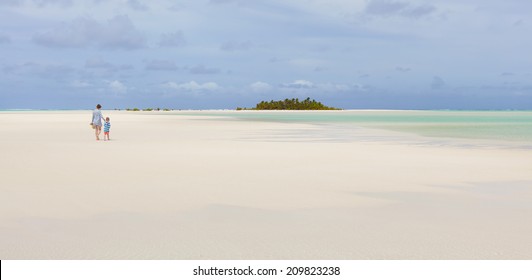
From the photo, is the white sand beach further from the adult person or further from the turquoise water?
the turquoise water

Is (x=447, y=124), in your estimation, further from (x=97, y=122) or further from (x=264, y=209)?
(x=264, y=209)

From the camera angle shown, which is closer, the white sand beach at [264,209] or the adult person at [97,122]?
the white sand beach at [264,209]

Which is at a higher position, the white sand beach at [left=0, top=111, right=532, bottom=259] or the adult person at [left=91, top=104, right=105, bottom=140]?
the adult person at [left=91, top=104, right=105, bottom=140]

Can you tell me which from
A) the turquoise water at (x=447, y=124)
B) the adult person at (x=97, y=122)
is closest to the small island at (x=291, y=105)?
the turquoise water at (x=447, y=124)

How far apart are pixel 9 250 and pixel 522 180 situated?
8910 mm

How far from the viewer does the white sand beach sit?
5652mm

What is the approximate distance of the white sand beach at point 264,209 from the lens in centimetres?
565

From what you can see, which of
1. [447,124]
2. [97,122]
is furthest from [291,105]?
[97,122]

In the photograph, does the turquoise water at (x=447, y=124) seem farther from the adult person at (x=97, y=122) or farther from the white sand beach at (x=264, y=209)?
the adult person at (x=97, y=122)

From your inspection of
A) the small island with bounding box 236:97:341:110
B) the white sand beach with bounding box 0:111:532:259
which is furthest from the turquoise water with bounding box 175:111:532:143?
the small island with bounding box 236:97:341:110

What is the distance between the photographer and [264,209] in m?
7.56

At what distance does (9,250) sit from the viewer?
558 cm

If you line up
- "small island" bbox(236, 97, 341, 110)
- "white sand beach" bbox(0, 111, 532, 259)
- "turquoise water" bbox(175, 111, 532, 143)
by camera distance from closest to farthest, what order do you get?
"white sand beach" bbox(0, 111, 532, 259) < "turquoise water" bbox(175, 111, 532, 143) < "small island" bbox(236, 97, 341, 110)

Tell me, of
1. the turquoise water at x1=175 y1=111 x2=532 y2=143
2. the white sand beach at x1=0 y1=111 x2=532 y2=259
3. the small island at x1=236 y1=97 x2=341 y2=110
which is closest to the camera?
the white sand beach at x1=0 y1=111 x2=532 y2=259
